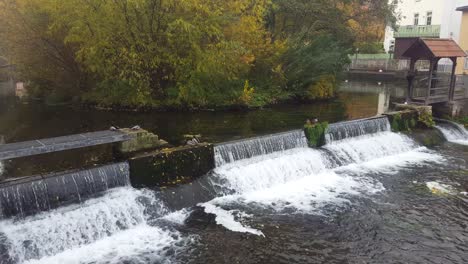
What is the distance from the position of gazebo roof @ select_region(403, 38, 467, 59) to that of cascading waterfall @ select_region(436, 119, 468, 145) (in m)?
3.24

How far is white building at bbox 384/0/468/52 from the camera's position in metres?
34.3

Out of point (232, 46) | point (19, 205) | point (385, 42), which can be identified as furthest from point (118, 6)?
point (385, 42)

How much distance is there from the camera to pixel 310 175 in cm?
1287

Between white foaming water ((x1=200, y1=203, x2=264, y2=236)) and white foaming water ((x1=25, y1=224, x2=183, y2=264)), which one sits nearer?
white foaming water ((x1=25, y1=224, x2=183, y2=264))

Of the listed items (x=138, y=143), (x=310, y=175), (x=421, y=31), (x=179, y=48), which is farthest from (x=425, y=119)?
(x=421, y=31)

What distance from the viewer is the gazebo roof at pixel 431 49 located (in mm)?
17922

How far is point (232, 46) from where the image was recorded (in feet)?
65.3

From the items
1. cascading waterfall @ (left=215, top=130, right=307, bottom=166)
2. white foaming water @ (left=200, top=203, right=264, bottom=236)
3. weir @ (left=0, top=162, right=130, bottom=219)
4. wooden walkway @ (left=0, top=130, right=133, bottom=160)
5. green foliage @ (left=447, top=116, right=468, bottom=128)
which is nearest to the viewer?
weir @ (left=0, top=162, right=130, bottom=219)

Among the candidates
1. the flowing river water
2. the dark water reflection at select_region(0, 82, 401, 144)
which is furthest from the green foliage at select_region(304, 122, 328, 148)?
the dark water reflection at select_region(0, 82, 401, 144)

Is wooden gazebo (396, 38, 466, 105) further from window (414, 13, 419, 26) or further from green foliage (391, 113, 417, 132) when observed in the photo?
window (414, 13, 419, 26)

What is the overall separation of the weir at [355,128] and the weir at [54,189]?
8415mm

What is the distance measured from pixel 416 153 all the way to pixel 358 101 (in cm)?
1069

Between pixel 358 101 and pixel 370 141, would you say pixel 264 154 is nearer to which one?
pixel 370 141

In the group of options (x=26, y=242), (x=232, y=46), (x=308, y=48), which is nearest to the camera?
(x=26, y=242)
